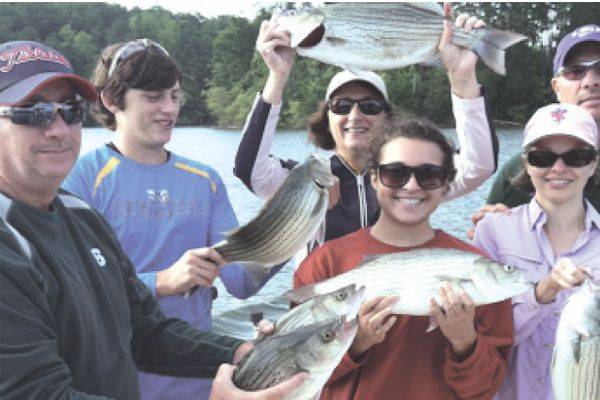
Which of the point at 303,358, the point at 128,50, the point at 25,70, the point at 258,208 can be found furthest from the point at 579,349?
the point at 258,208

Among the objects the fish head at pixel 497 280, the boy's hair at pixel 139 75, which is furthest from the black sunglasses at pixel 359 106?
the fish head at pixel 497 280

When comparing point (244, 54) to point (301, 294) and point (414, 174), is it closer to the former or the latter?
point (414, 174)

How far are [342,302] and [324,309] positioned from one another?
0.06 meters

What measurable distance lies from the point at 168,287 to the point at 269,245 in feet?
1.60

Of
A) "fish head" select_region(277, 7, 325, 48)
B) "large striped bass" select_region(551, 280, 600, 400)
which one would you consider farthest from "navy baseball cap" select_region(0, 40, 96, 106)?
"large striped bass" select_region(551, 280, 600, 400)

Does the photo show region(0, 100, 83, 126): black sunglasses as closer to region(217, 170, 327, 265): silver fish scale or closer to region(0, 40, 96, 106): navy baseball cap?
→ region(0, 40, 96, 106): navy baseball cap

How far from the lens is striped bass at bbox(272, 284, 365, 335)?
2.24m

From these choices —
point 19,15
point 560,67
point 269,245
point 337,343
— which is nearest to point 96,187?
point 269,245

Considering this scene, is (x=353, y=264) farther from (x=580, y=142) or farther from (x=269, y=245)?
(x=580, y=142)

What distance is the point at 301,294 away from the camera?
8.16 feet

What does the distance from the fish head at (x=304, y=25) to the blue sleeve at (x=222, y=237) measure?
982 mm

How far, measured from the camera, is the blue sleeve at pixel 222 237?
3.31m

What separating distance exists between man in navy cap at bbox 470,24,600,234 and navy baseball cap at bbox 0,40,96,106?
7.34 ft

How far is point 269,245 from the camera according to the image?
278cm
